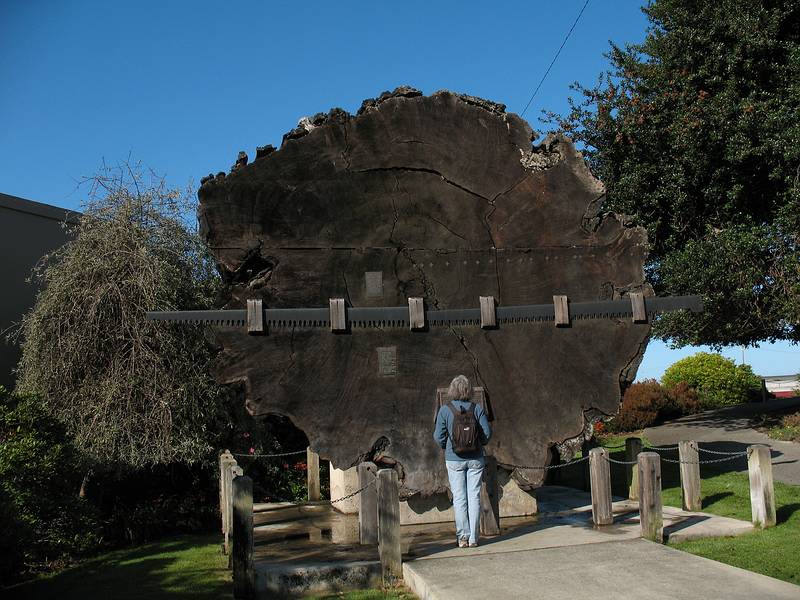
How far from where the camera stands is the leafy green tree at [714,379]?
2120 centimetres

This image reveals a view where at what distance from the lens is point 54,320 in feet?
30.8

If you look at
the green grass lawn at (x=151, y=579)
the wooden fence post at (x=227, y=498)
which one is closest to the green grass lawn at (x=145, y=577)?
the green grass lawn at (x=151, y=579)

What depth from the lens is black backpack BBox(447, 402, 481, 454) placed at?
19.0 feet

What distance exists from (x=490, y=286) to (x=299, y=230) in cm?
176

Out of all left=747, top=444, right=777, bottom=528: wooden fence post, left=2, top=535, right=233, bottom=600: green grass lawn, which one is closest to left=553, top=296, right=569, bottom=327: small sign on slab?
left=747, top=444, right=777, bottom=528: wooden fence post

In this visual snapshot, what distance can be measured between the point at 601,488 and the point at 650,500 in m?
0.67

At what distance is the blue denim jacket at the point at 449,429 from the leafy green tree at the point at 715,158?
8644 millimetres

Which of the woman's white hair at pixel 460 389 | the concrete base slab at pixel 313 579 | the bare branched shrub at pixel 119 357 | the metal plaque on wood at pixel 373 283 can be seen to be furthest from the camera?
the bare branched shrub at pixel 119 357

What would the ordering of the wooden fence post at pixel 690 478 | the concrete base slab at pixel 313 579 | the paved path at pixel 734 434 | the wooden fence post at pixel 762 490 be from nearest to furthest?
the concrete base slab at pixel 313 579 → the wooden fence post at pixel 762 490 → the wooden fence post at pixel 690 478 → the paved path at pixel 734 434

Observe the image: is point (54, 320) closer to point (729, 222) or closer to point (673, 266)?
point (673, 266)

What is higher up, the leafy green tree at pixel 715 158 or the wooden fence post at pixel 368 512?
the leafy green tree at pixel 715 158

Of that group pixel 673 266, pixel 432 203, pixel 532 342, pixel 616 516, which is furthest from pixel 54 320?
pixel 673 266

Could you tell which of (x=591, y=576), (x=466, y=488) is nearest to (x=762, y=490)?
(x=591, y=576)

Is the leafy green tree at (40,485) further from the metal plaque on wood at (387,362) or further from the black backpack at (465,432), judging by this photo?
the black backpack at (465,432)
